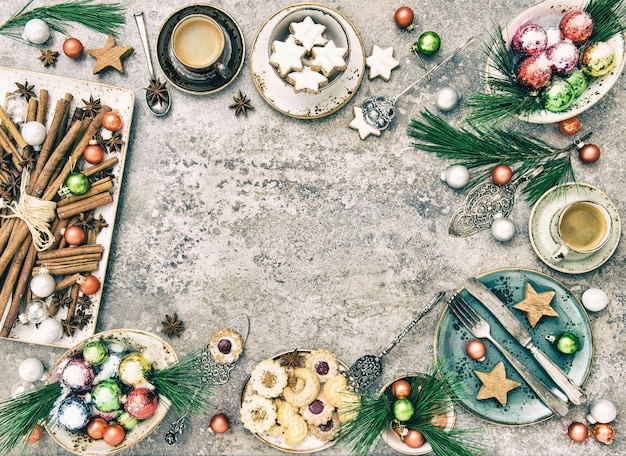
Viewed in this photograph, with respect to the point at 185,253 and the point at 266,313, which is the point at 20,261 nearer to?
the point at 185,253

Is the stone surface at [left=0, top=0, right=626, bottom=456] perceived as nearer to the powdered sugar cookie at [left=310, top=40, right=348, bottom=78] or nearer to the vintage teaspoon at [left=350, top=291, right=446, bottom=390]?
the vintage teaspoon at [left=350, top=291, right=446, bottom=390]

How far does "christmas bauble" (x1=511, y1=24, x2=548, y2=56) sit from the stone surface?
157 mm

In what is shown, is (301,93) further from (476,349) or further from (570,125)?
(476,349)

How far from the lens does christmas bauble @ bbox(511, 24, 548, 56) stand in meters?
1.43

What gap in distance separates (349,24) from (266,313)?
94 centimetres

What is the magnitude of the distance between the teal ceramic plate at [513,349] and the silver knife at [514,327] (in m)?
0.03

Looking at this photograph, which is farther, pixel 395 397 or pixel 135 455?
pixel 135 455

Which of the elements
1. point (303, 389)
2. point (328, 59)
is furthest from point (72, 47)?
point (303, 389)

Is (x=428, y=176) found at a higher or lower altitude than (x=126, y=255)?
higher

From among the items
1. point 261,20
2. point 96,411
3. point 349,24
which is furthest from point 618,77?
point 96,411

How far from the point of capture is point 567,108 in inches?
58.6

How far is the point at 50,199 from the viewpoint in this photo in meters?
1.54

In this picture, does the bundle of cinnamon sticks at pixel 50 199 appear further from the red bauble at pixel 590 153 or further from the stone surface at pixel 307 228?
the red bauble at pixel 590 153

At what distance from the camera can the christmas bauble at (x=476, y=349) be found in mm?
1522
